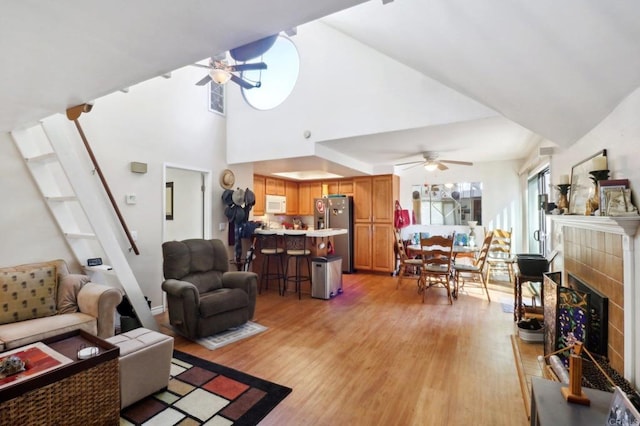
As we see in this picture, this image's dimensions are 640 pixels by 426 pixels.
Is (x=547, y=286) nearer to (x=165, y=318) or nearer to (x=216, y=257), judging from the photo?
(x=216, y=257)

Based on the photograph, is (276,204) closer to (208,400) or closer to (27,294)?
(27,294)

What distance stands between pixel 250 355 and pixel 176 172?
3813 millimetres

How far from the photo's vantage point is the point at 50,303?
8.52 ft

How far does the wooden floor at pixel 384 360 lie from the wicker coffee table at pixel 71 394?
0.94 meters

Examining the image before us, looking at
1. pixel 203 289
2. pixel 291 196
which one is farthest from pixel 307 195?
pixel 203 289

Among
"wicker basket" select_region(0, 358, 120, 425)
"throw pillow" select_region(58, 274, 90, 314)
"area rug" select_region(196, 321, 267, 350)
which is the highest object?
"throw pillow" select_region(58, 274, 90, 314)

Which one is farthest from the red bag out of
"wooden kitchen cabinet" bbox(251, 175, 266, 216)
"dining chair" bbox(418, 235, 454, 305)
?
"wooden kitchen cabinet" bbox(251, 175, 266, 216)

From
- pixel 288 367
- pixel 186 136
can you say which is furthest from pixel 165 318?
pixel 186 136

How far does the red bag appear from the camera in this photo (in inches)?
240

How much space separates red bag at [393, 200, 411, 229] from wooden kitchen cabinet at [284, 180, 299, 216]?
2.48 metres

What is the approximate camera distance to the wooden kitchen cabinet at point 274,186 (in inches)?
253

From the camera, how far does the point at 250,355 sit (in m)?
2.67

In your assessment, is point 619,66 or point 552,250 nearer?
point 619,66

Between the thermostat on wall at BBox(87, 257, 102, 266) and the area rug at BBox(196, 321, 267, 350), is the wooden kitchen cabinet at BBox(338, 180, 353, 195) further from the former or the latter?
the thermostat on wall at BBox(87, 257, 102, 266)
